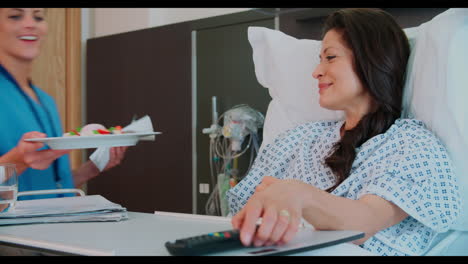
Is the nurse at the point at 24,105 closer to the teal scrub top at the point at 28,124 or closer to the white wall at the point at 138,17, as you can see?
the teal scrub top at the point at 28,124

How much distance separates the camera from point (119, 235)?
30.0 inches

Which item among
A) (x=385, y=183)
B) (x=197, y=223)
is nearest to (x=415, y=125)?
(x=385, y=183)

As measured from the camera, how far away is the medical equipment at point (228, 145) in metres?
2.66

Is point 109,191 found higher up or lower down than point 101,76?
lower down

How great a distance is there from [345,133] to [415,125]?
7.5 inches

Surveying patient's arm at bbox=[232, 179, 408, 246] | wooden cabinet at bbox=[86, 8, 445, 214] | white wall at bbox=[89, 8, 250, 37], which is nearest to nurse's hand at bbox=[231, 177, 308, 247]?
patient's arm at bbox=[232, 179, 408, 246]

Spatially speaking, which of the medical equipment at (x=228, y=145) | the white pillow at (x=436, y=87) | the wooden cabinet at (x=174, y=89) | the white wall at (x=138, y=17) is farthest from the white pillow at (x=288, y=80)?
the white wall at (x=138, y=17)

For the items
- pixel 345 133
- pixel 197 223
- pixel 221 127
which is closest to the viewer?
pixel 197 223

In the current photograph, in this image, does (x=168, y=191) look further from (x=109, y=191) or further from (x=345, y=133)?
(x=345, y=133)

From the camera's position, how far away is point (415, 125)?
1229 millimetres

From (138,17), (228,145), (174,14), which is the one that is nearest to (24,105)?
(228,145)

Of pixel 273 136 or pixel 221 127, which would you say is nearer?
pixel 273 136

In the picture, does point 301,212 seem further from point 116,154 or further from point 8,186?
point 116,154

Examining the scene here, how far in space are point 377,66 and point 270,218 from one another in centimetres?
82
